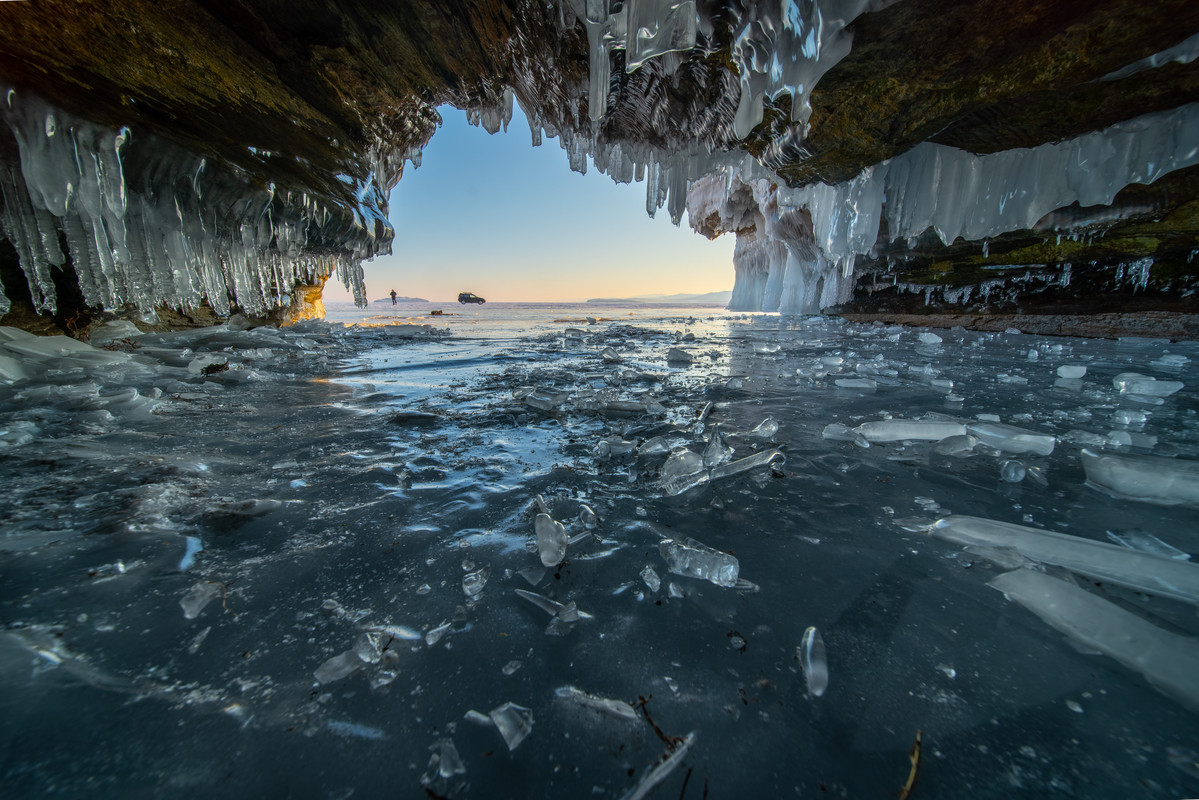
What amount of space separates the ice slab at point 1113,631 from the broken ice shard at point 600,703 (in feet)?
2.57

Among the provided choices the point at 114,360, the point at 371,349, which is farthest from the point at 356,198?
the point at 114,360

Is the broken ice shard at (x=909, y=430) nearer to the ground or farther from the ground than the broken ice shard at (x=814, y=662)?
farther from the ground

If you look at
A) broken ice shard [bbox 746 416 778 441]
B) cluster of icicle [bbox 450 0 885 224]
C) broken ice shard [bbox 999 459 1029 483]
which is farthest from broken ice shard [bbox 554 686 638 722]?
cluster of icicle [bbox 450 0 885 224]

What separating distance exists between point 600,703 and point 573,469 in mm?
853

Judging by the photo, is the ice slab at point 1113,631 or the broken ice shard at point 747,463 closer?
the ice slab at point 1113,631

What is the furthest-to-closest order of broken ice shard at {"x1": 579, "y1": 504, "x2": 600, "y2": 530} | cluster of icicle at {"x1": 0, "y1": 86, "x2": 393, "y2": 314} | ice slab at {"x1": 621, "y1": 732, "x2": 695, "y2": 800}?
cluster of icicle at {"x1": 0, "y1": 86, "x2": 393, "y2": 314}
broken ice shard at {"x1": 579, "y1": 504, "x2": 600, "y2": 530}
ice slab at {"x1": 621, "y1": 732, "x2": 695, "y2": 800}

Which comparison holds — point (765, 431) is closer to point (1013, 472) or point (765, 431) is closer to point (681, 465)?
point (681, 465)

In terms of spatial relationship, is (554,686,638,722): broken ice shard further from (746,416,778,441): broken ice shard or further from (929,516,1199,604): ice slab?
(746,416,778,441): broken ice shard

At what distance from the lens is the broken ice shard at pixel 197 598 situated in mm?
745

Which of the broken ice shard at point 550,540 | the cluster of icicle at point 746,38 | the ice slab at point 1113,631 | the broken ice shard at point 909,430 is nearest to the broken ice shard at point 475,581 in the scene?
the broken ice shard at point 550,540

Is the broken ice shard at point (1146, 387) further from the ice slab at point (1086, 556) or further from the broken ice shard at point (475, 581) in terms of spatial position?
the broken ice shard at point (475, 581)

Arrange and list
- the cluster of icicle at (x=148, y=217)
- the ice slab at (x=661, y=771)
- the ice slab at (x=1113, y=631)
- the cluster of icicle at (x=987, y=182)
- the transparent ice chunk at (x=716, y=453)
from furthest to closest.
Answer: the cluster of icicle at (x=987, y=182) → the cluster of icicle at (x=148, y=217) → the transparent ice chunk at (x=716, y=453) → the ice slab at (x=1113, y=631) → the ice slab at (x=661, y=771)

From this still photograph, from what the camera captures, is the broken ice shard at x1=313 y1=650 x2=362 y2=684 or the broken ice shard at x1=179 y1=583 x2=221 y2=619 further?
the broken ice shard at x1=179 y1=583 x2=221 y2=619

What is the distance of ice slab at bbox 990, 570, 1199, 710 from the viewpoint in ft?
2.02
